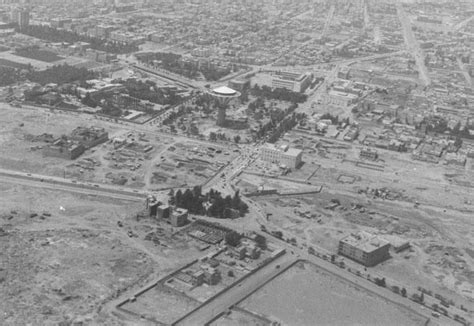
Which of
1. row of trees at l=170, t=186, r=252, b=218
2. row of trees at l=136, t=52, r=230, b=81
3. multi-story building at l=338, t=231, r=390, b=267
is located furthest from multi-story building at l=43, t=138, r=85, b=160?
row of trees at l=136, t=52, r=230, b=81

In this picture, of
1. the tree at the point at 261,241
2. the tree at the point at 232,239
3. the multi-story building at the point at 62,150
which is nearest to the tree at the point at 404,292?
the tree at the point at 261,241

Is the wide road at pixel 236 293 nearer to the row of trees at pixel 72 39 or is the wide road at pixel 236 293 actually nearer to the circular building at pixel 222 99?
the circular building at pixel 222 99

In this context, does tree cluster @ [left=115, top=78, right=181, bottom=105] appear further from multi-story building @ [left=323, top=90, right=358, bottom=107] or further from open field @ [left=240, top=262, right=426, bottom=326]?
open field @ [left=240, top=262, right=426, bottom=326]

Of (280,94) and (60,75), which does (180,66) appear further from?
(60,75)

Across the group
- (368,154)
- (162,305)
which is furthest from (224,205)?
(368,154)

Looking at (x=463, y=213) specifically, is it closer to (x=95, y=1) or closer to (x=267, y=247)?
(x=267, y=247)
